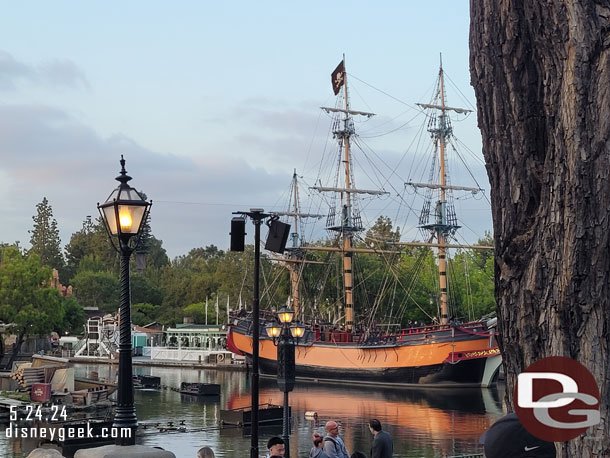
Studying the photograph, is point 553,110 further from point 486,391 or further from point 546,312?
point 486,391

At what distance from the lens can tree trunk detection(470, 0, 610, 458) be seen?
3.95 meters

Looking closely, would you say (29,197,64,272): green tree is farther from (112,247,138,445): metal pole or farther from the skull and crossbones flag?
(112,247,138,445): metal pole

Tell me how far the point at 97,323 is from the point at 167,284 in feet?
83.1

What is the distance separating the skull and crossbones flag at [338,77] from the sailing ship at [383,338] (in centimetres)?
8

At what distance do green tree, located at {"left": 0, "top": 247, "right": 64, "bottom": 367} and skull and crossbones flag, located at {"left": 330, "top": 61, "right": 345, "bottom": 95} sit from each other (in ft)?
86.3

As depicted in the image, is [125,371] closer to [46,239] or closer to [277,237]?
[277,237]

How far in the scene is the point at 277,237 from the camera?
50.4 ft

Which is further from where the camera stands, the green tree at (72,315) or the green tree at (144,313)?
the green tree at (144,313)

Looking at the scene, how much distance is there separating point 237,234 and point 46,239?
110667mm

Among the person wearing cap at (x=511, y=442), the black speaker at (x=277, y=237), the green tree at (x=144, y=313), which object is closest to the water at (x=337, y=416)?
the black speaker at (x=277, y=237)

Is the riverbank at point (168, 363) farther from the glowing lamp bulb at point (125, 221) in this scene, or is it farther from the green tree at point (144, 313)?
the glowing lamp bulb at point (125, 221)

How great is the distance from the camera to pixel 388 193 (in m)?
67.3

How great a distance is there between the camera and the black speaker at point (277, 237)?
15336 mm

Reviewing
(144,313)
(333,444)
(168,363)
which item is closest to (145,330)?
(144,313)
